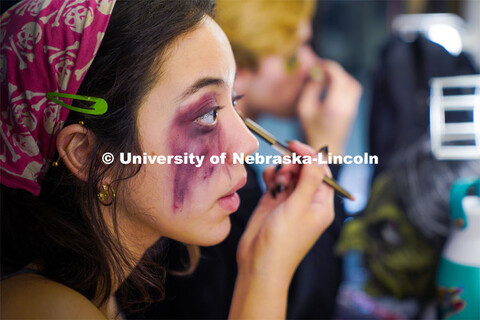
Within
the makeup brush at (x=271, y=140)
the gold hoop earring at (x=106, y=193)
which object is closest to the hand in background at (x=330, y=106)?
the makeup brush at (x=271, y=140)

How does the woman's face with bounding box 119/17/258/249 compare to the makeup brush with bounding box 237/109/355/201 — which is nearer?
the woman's face with bounding box 119/17/258/249

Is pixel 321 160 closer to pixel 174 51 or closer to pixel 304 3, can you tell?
pixel 174 51

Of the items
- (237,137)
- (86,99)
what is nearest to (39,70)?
(86,99)

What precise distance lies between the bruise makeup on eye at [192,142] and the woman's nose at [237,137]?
0.07ft

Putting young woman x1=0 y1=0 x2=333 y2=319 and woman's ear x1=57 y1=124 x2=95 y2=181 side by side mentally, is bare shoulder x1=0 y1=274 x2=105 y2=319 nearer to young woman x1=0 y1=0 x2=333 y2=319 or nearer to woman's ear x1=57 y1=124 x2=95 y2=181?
young woman x1=0 y1=0 x2=333 y2=319

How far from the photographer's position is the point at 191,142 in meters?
0.62

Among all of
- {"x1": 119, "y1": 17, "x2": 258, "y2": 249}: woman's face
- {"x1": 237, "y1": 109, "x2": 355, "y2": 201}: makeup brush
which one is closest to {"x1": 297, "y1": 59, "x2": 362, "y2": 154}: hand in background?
{"x1": 237, "y1": 109, "x2": 355, "y2": 201}: makeup brush

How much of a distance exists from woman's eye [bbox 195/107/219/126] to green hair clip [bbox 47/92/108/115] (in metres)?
0.13

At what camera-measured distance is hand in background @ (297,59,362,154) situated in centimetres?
109

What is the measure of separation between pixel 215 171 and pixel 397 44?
74cm

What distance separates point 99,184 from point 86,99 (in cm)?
13

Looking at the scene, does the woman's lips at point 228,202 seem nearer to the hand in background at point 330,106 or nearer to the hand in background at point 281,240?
the hand in background at point 281,240

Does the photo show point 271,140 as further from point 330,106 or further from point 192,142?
point 330,106

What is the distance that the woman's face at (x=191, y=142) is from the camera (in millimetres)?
597
